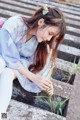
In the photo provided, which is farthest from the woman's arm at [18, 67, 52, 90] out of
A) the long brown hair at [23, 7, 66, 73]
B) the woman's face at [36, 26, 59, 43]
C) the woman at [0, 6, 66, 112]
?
the woman's face at [36, 26, 59, 43]

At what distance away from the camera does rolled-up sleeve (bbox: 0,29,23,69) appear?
261 cm

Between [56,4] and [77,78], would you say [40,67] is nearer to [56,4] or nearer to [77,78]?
[77,78]

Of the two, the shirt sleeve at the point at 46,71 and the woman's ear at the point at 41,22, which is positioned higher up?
the woman's ear at the point at 41,22

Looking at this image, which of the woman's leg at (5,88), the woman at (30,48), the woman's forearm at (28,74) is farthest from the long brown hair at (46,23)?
the woman's leg at (5,88)

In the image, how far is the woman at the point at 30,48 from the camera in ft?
8.11

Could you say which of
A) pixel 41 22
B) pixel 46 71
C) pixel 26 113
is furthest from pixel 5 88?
pixel 41 22

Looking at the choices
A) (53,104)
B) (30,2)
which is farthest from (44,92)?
(30,2)

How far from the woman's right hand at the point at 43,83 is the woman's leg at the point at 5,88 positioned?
0.23m

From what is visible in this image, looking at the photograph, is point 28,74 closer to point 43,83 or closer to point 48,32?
point 43,83

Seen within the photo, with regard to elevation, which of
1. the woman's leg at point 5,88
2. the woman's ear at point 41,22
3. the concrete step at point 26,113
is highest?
the woman's ear at point 41,22

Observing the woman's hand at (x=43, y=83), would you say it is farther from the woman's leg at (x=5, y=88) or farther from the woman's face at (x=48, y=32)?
the woman's face at (x=48, y=32)

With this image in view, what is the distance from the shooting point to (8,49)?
2621 millimetres

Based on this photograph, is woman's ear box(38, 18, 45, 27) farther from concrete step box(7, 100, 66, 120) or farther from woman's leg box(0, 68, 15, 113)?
concrete step box(7, 100, 66, 120)

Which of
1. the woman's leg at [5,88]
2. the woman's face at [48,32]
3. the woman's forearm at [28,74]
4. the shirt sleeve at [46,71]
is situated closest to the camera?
the woman's leg at [5,88]
